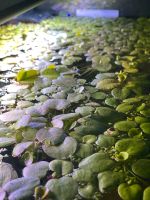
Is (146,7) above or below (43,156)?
above

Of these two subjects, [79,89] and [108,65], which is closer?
[79,89]

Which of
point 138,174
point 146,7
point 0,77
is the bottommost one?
point 138,174

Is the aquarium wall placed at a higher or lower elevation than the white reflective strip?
higher

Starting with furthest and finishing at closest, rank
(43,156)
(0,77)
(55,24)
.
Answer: (55,24) < (0,77) < (43,156)

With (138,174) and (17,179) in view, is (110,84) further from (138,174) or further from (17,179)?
(17,179)

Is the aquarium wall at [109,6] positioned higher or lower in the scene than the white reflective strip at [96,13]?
higher

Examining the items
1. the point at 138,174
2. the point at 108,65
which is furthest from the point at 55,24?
the point at 138,174

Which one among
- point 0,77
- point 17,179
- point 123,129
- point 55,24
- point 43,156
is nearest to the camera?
point 17,179
